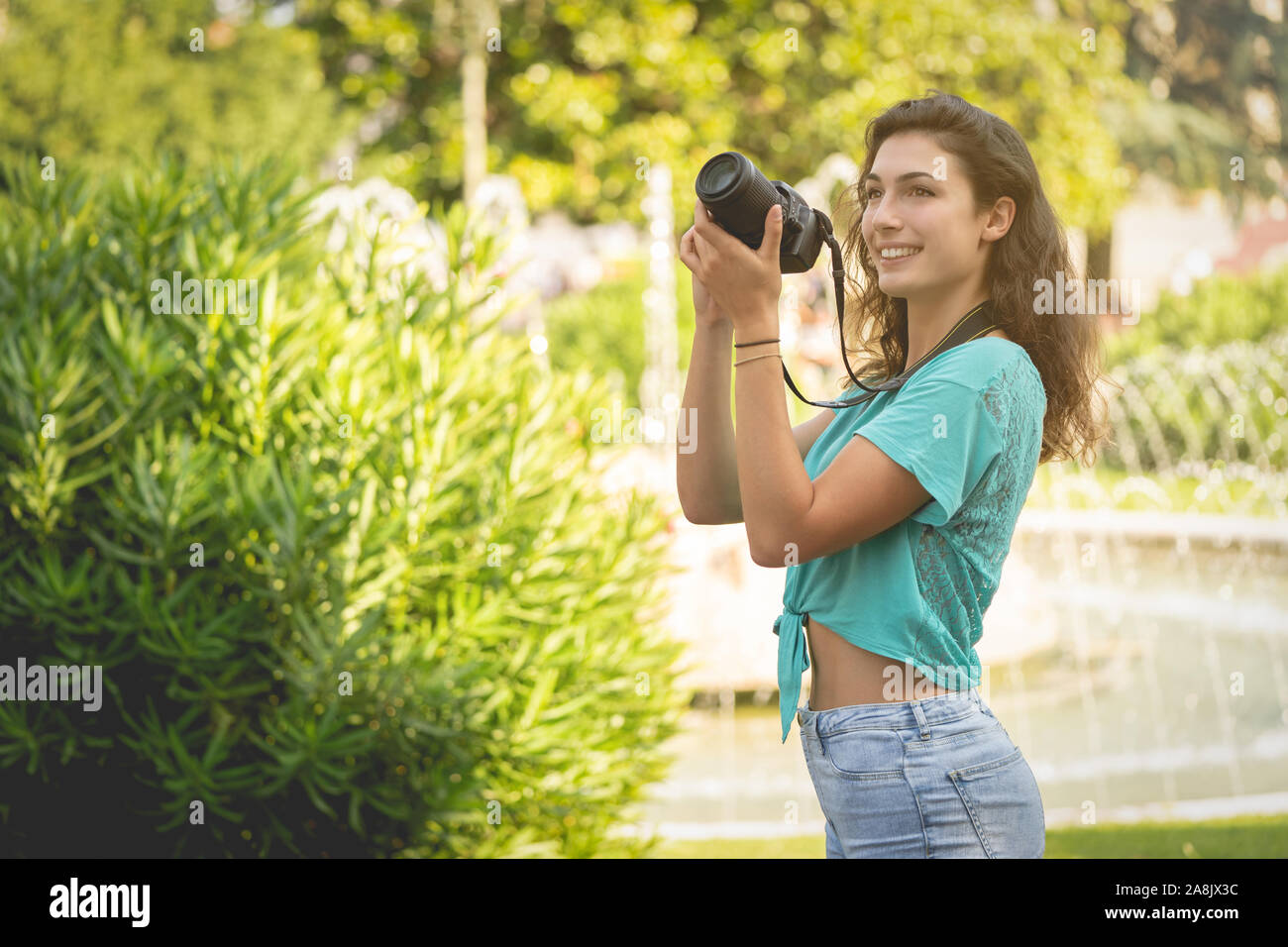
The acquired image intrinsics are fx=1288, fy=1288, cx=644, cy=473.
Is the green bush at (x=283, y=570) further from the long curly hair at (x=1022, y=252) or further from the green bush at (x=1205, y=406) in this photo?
the green bush at (x=1205, y=406)

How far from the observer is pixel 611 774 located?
3.63 meters

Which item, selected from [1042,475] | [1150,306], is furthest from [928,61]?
[1150,306]

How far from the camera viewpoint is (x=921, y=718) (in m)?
1.67

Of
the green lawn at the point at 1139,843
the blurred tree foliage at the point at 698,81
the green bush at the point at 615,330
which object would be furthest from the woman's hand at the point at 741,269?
the blurred tree foliage at the point at 698,81

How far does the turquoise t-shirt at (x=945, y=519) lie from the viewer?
5.35 ft

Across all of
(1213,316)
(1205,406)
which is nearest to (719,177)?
(1205,406)

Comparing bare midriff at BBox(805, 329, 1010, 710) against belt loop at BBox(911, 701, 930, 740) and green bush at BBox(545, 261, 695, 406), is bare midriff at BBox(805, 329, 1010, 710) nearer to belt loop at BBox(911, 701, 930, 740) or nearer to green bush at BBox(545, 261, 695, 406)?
belt loop at BBox(911, 701, 930, 740)

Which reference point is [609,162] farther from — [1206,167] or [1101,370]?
[1101,370]

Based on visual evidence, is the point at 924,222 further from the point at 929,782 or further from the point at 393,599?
the point at 393,599

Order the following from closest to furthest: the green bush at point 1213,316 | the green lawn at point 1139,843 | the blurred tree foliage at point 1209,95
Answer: the green lawn at point 1139,843, the green bush at point 1213,316, the blurred tree foliage at point 1209,95

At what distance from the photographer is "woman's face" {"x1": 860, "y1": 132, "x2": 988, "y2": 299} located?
5.82ft

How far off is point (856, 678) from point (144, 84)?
2408 centimetres

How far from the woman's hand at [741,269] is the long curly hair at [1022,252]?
302 millimetres

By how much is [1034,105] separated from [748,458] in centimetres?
1576
